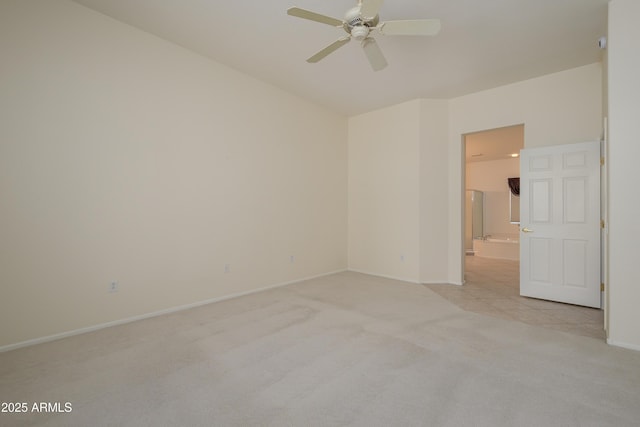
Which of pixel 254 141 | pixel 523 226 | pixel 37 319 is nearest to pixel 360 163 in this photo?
pixel 254 141

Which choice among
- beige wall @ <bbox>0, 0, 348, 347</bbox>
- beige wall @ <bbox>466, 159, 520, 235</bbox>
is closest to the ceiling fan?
beige wall @ <bbox>0, 0, 348, 347</bbox>

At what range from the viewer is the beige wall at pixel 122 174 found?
96.0 inches

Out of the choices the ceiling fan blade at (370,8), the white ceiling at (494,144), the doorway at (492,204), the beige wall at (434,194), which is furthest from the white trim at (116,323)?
the doorway at (492,204)

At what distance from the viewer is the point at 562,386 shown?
1.91m

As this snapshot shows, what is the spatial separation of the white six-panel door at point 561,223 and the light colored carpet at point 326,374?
1.21 m

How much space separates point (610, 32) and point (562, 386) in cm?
297

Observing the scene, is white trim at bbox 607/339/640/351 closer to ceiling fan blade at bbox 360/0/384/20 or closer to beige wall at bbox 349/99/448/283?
beige wall at bbox 349/99/448/283

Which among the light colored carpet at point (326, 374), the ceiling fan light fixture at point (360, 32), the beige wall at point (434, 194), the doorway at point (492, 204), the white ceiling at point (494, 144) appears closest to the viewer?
the light colored carpet at point (326, 374)

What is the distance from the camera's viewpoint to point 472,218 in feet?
27.5

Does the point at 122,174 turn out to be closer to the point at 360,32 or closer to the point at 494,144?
the point at 360,32

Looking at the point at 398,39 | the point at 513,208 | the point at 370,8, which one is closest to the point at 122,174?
the point at 370,8

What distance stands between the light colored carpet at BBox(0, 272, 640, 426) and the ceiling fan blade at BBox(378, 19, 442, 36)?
2.55m

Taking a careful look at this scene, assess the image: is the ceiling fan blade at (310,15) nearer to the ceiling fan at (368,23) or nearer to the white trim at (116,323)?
the ceiling fan at (368,23)

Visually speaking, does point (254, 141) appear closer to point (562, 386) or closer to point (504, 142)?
point (562, 386)
